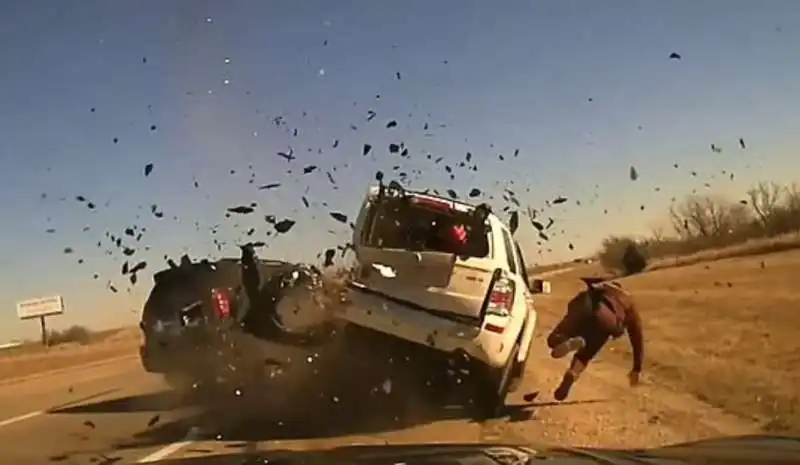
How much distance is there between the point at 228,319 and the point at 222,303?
0.71ft

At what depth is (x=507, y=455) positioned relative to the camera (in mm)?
4039

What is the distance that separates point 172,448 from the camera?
9.77m

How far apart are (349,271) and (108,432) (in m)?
3.02

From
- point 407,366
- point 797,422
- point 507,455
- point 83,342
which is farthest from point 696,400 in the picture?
point 83,342

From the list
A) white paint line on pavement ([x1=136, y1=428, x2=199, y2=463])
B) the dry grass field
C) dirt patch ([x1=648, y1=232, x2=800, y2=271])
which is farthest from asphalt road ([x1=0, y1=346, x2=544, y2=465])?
dirt patch ([x1=648, y1=232, x2=800, y2=271])

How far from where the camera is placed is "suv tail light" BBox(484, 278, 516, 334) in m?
9.98

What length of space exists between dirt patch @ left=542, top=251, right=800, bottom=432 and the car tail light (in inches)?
158

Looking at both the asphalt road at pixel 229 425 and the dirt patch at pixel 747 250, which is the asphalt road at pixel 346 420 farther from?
the dirt patch at pixel 747 250

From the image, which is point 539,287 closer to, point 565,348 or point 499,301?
point 565,348

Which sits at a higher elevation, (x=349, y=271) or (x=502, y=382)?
(x=349, y=271)

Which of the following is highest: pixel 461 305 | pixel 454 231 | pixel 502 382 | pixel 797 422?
pixel 454 231

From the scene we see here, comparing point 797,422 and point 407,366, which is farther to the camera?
point 407,366

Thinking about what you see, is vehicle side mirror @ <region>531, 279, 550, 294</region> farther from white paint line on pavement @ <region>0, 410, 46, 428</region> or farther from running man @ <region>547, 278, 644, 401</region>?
white paint line on pavement @ <region>0, 410, 46, 428</region>

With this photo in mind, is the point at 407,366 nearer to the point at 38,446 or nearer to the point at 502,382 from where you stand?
the point at 502,382
